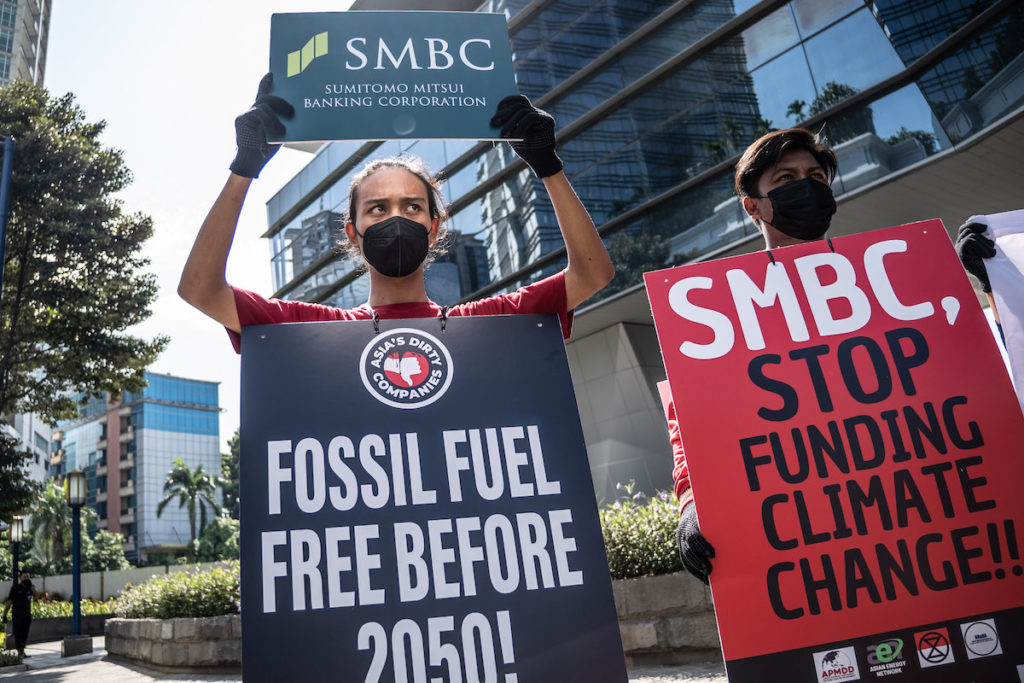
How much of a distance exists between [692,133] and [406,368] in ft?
44.5

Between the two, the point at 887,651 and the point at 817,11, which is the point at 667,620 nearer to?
the point at 887,651

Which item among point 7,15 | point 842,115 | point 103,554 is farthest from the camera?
point 7,15

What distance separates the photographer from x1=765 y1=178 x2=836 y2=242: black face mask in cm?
258

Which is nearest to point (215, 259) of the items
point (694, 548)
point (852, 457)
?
point (694, 548)

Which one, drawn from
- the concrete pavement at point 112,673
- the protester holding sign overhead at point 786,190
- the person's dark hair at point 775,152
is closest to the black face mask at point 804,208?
the protester holding sign overhead at point 786,190

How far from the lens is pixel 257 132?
214 cm

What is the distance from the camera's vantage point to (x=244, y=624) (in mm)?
1737

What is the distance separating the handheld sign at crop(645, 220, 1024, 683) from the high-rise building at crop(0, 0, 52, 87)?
6774cm

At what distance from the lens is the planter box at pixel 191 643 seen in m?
8.16

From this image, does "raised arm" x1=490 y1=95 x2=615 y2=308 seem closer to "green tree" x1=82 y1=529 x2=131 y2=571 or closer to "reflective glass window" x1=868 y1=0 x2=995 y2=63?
Result: "reflective glass window" x1=868 y1=0 x2=995 y2=63

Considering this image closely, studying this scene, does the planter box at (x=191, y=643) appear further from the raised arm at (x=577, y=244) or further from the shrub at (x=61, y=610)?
the shrub at (x=61, y=610)

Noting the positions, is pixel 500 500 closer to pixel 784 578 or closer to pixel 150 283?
pixel 784 578

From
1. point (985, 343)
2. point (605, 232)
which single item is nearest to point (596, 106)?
point (605, 232)

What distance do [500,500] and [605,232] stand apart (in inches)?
553
